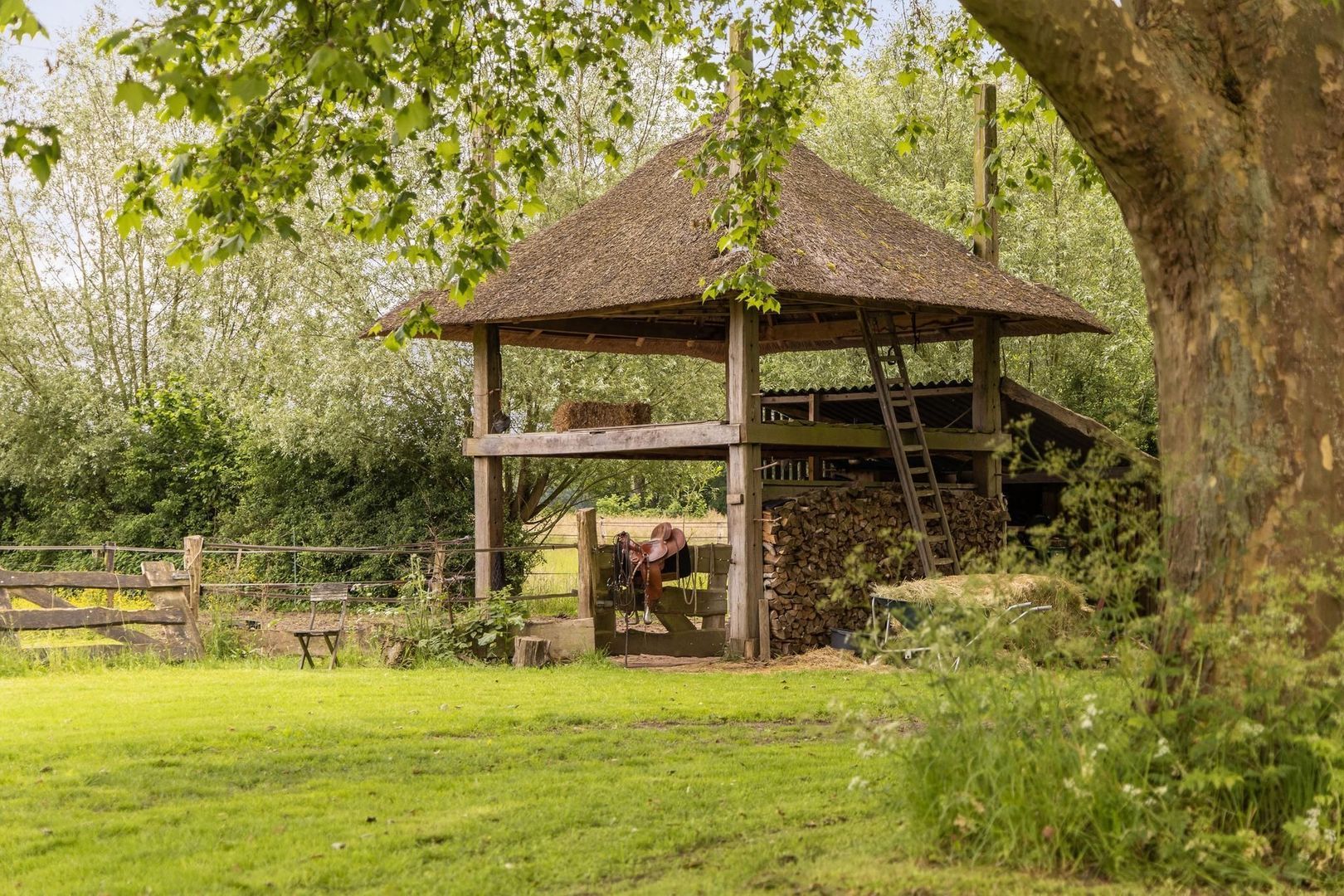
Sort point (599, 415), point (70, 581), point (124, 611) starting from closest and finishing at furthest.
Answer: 1. point (124, 611)
2. point (70, 581)
3. point (599, 415)

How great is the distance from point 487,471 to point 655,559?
2.39 meters

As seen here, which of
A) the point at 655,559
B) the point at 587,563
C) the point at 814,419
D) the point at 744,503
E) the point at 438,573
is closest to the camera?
the point at 587,563

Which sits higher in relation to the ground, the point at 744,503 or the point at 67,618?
the point at 744,503

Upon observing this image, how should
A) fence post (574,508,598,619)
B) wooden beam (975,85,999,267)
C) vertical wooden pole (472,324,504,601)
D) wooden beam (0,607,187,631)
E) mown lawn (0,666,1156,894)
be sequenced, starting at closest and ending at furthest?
mown lawn (0,666,1156,894) → wooden beam (0,607,187,631) → fence post (574,508,598,619) → wooden beam (975,85,999,267) → vertical wooden pole (472,324,504,601)

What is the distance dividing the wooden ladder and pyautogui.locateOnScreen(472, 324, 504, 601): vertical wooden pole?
4.36 m

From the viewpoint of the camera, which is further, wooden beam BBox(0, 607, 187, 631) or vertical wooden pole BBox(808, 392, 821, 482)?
vertical wooden pole BBox(808, 392, 821, 482)

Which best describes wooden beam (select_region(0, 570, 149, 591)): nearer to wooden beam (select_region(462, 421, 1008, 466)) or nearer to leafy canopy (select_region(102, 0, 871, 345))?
wooden beam (select_region(462, 421, 1008, 466))

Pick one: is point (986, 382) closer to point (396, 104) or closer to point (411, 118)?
point (396, 104)

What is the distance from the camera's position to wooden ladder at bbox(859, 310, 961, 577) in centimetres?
1474

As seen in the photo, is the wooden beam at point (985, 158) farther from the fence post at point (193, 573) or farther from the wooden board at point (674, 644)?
the fence post at point (193, 573)

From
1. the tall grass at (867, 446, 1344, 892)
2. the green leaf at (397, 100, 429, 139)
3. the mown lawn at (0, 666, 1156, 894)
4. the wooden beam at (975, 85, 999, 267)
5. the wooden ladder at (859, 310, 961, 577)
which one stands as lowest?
the mown lawn at (0, 666, 1156, 894)

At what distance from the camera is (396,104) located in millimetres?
7504

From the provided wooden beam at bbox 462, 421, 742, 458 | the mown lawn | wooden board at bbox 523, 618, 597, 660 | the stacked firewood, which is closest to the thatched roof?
wooden beam at bbox 462, 421, 742, 458

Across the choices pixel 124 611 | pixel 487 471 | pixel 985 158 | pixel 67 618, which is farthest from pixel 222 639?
pixel 985 158
